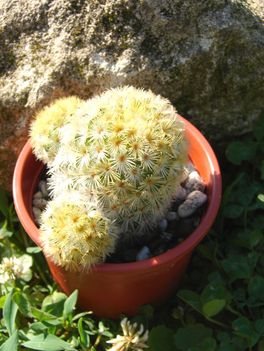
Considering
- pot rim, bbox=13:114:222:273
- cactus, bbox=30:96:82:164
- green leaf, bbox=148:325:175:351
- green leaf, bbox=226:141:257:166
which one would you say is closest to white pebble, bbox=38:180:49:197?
pot rim, bbox=13:114:222:273

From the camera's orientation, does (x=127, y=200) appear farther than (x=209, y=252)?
No

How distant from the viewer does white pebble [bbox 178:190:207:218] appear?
84.5 inches

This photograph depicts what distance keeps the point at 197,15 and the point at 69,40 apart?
52 centimetres

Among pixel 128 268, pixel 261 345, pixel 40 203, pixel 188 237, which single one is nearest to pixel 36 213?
pixel 40 203

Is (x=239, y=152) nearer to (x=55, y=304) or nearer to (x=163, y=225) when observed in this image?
(x=163, y=225)

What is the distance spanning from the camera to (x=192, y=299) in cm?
218

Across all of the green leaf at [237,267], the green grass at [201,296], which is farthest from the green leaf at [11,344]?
the green leaf at [237,267]

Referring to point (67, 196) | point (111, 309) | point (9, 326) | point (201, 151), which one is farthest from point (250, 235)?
point (9, 326)

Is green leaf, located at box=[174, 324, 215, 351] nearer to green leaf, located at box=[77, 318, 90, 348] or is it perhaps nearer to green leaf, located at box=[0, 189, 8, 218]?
green leaf, located at box=[77, 318, 90, 348]

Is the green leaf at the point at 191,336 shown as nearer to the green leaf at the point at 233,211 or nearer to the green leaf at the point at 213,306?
the green leaf at the point at 213,306

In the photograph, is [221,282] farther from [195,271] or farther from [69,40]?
[69,40]

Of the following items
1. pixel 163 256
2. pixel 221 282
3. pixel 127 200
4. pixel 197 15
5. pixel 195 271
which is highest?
pixel 197 15

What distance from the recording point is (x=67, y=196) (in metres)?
1.86

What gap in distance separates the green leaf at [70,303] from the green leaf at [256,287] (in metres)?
0.66
